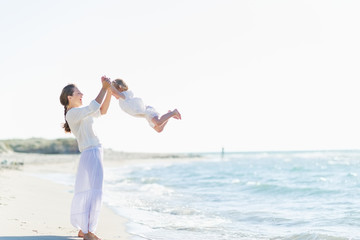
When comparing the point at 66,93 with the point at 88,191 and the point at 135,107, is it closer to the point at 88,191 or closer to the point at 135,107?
the point at 135,107

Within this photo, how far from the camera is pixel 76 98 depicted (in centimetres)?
524

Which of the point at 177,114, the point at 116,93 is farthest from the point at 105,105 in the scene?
the point at 177,114

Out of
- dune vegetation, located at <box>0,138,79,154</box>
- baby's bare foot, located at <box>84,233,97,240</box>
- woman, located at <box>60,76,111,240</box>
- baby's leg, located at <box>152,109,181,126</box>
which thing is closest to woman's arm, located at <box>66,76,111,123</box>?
woman, located at <box>60,76,111,240</box>

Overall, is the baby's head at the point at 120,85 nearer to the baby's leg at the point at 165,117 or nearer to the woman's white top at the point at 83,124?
the woman's white top at the point at 83,124

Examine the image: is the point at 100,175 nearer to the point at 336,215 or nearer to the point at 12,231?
the point at 12,231

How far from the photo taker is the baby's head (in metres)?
5.34

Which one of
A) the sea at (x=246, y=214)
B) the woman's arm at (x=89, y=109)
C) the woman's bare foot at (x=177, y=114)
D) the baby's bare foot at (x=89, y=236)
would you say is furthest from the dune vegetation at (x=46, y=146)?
the woman's arm at (x=89, y=109)

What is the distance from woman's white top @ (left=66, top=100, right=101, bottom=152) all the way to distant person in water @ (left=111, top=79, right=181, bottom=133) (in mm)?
315

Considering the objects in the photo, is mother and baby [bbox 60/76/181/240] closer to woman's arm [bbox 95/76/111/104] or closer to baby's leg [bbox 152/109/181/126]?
woman's arm [bbox 95/76/111/104]

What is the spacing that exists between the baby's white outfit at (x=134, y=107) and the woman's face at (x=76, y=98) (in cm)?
48

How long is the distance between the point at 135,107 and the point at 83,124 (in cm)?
64

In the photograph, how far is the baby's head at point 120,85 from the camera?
5340 millimetres

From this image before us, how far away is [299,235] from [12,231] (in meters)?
4.30

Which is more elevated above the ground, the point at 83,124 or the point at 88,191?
the point at 83,124
